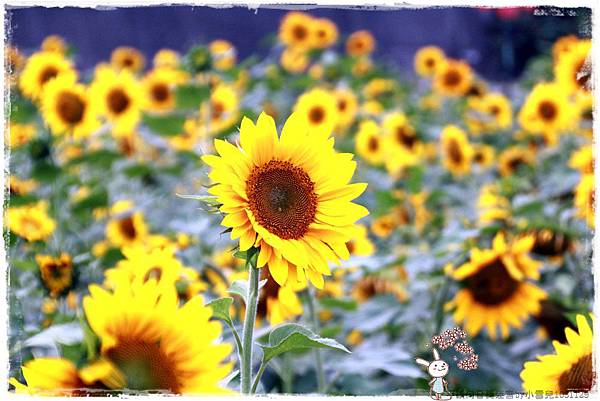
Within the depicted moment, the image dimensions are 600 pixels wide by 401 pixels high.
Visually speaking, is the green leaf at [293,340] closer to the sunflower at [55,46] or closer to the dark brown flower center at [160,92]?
the sunflower at [55,46]

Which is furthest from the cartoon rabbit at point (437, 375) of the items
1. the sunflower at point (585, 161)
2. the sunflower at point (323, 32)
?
the sunflower at point (323, 32)

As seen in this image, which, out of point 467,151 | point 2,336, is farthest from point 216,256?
point 467,151

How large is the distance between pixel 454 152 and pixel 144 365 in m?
1.90

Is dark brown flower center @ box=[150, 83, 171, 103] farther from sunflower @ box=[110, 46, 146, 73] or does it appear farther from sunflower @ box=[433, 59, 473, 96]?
sunflower @ box=[433, 59, 473, 96]

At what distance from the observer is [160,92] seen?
2557 millimetres

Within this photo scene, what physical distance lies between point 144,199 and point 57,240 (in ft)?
1.56

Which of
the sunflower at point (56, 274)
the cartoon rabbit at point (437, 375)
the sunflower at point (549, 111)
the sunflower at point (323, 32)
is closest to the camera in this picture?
the cartoon rabbit at point (437, 375)

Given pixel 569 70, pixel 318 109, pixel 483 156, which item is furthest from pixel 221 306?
pixel 483 156

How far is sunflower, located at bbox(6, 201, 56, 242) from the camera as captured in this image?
1442 millimetres

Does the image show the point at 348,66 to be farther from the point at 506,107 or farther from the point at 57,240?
the point at 57,240

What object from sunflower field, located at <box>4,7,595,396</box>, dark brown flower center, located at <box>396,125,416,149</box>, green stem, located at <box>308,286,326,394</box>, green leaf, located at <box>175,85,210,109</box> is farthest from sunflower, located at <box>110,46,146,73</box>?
green stem, located at <box>308,286,326,394</box>

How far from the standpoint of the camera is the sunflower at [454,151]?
2.51 meters

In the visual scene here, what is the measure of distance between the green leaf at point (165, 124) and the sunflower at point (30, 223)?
0.54m

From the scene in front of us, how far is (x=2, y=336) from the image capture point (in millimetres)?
1061
